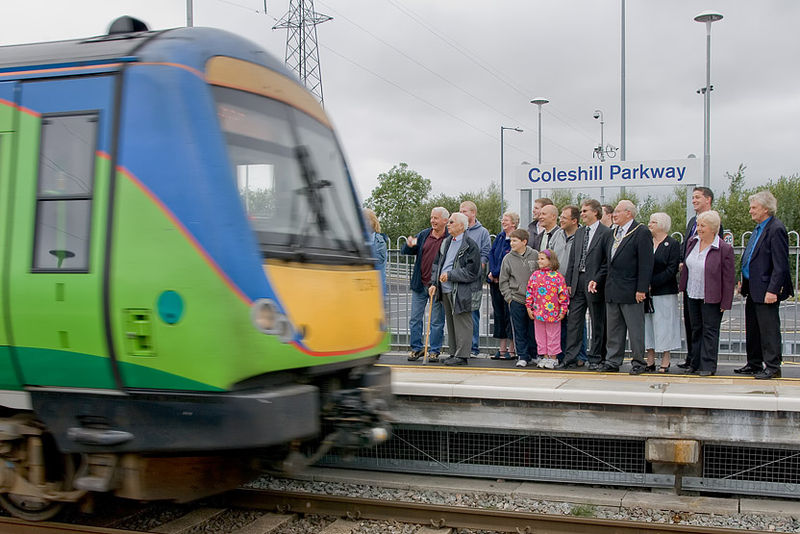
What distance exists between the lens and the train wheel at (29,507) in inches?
225

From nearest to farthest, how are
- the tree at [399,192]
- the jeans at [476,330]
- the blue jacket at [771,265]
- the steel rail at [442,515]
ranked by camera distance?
the steel rail at [442,515]
the blue jacket at [771,265]
the jeans at [476,330]
the tree at [399,192]

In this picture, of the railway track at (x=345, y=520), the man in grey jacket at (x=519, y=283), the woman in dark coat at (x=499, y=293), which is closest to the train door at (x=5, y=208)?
A: the railway track at (x=345, y=520)

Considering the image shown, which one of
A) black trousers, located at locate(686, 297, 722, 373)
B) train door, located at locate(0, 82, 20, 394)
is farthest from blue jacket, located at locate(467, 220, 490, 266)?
train door, located at locate(0, 82, 20, 394)

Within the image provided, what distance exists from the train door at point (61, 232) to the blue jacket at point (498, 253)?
20.6 ft

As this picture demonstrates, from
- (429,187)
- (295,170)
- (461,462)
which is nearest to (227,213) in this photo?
(295,170)

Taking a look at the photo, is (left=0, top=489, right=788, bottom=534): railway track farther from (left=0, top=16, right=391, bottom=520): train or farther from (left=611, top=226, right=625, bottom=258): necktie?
(left=611, top=226, right=625, bottom=258): necktie

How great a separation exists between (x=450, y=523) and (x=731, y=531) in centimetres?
200

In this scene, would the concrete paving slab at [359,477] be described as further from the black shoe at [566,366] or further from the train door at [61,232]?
the train door at [61,232]

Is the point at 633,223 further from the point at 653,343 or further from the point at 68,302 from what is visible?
the point at 68,302

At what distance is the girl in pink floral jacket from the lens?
921 centimetres

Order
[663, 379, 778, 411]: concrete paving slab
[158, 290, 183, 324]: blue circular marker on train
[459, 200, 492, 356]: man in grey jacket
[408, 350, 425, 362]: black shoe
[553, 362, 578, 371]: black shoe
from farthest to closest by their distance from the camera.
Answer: [408, 350, 425, 362]: black shoe, [459, 200, 492, 356]: man in grey jacket, [553, 362, 578, 371]: black shoe, [663, 379, 778, 411]: concrete paving slab, [158, 290, 183, 324]: blue circular marker on train

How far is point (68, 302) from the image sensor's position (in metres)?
4.94

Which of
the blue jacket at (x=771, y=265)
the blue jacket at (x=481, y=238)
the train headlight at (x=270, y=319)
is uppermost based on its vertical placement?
the blue jacket at (x=481, y=238)

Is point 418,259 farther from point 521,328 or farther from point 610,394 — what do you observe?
point 610,394
